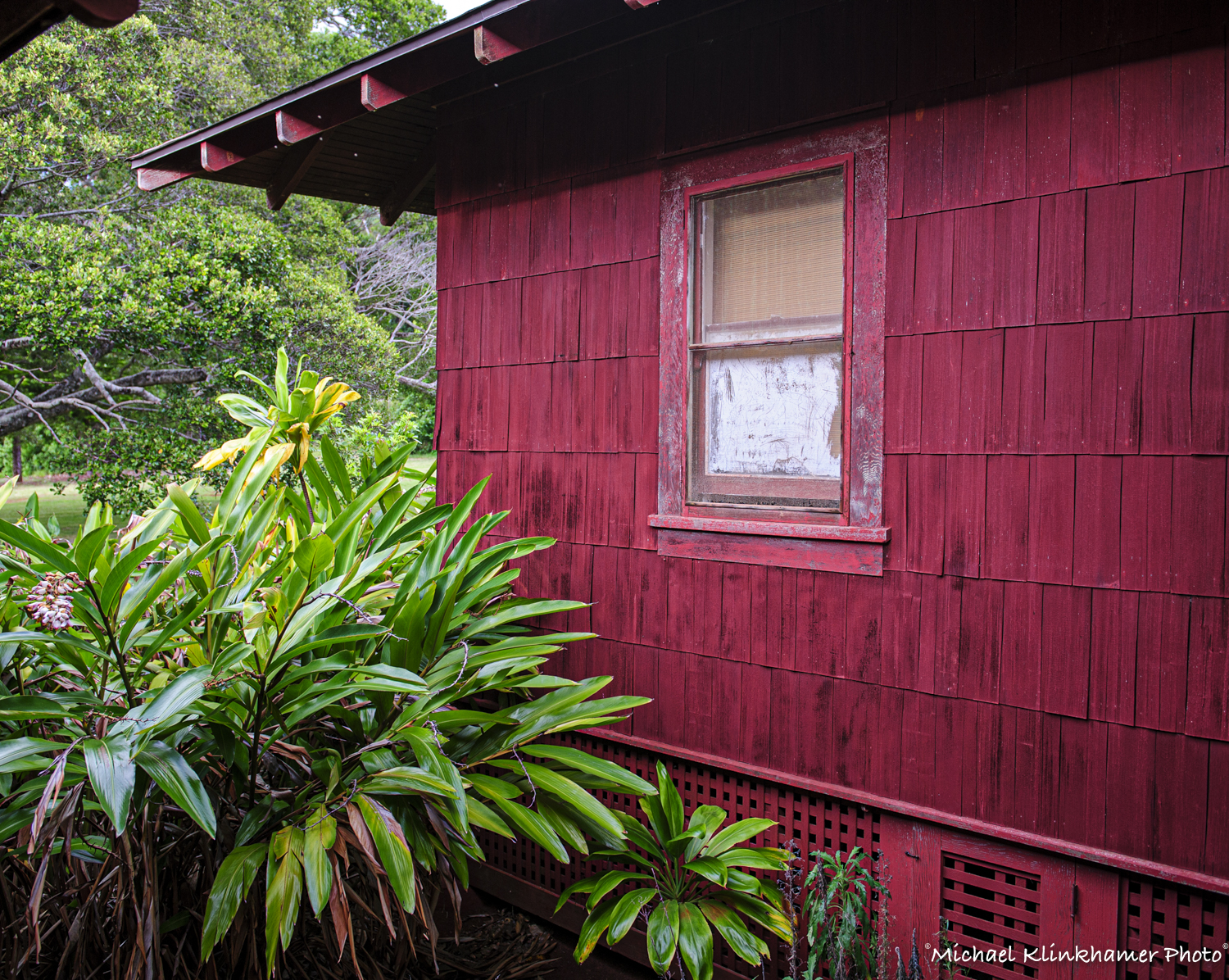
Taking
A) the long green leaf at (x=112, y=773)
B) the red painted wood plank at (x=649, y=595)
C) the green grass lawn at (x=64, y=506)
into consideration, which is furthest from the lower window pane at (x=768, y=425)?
the green grass lawn at (x=64, y=506)

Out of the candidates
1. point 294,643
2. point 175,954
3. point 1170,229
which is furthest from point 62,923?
point 1170,229

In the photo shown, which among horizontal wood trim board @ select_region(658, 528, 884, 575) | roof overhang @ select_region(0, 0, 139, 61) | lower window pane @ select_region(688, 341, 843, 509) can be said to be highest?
roof overhang @ select_region(0, 0, 139, 61)

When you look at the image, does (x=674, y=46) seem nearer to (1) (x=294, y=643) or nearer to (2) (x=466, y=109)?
(2) (x=466, y=109)

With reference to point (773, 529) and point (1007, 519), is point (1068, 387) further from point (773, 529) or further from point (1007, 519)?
point (773, 529)

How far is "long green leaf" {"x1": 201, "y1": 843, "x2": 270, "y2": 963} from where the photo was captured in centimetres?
224

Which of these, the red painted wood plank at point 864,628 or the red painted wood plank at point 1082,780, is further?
the red painted wood plank at point 864,628

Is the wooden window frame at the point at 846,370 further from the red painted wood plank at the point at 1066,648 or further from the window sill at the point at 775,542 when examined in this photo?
the red painted wood plank at the point at 1066,648

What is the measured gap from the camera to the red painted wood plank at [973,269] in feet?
8.50

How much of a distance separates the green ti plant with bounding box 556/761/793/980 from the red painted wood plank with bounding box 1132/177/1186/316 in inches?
77.8

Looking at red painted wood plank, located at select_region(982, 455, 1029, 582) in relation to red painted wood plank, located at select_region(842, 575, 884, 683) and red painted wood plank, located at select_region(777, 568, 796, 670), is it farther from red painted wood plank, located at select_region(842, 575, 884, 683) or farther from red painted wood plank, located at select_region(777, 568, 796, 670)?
red painted wood plank, located at select_region(777, 568, 796, 670)

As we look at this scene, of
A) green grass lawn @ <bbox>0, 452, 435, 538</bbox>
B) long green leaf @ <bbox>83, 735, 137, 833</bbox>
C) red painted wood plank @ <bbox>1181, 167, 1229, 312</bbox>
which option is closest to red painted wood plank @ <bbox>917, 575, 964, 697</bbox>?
red painted wood plank @ <bbox>1181, 167, 1229, 312</bbox>

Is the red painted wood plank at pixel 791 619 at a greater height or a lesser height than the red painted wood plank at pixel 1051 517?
lesser

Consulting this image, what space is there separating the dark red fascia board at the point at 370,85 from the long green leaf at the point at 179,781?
2477 millimetres

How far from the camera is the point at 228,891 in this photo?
230 cm
